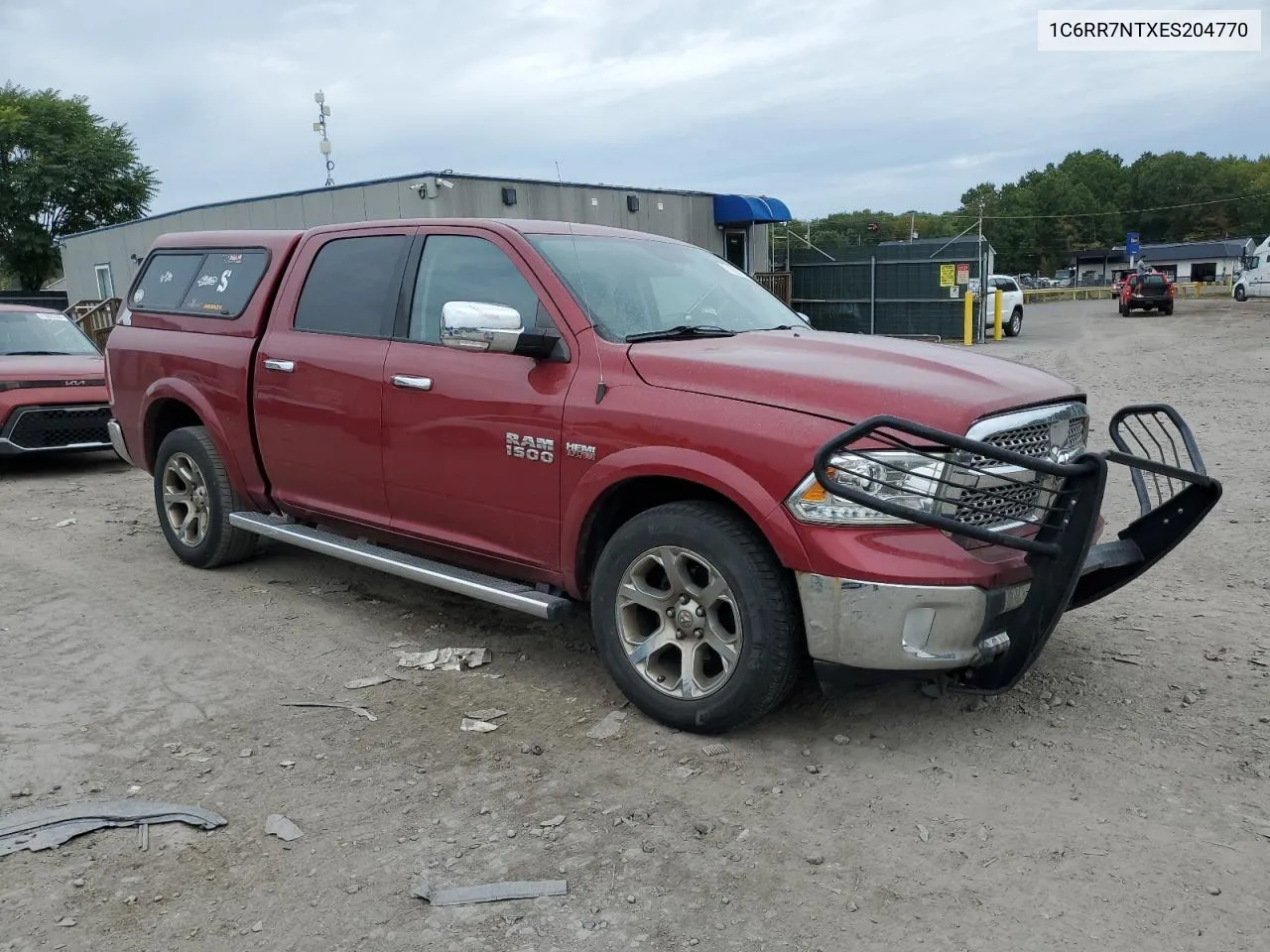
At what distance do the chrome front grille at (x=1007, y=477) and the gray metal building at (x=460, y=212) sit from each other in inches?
630

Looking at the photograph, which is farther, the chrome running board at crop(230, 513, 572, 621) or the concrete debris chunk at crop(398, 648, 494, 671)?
the concrete debris chunk at crop(398, 648, 494, 671)

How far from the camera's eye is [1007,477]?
11.1 feet

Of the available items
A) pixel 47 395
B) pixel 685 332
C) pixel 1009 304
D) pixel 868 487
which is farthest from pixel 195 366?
pixel 1009 304

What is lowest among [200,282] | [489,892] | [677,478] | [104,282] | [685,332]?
[489,892]

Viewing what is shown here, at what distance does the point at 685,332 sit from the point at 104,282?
103 feet

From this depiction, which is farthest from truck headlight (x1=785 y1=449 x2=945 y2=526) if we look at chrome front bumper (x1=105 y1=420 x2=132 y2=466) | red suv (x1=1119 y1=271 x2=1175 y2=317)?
red suv (x1=1119 y1=271 x2=1175 y2=317)

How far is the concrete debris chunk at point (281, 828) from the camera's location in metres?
3.27

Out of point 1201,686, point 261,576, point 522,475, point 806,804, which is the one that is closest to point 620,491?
point 522,475

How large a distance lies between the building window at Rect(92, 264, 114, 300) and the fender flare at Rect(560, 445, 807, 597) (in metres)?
30.7

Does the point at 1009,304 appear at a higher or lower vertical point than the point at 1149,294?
lower

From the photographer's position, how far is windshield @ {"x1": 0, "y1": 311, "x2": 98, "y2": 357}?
10258 mm

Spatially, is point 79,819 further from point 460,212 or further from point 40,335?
point 460,212

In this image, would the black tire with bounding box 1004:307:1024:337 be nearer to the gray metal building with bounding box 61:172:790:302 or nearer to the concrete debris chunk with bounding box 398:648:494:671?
the gray metal building with bounding box 61:172:790:302

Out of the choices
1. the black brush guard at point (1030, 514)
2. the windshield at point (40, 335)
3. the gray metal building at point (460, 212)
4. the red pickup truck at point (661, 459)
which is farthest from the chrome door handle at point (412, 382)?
the gray metal building at point (460, 212)
